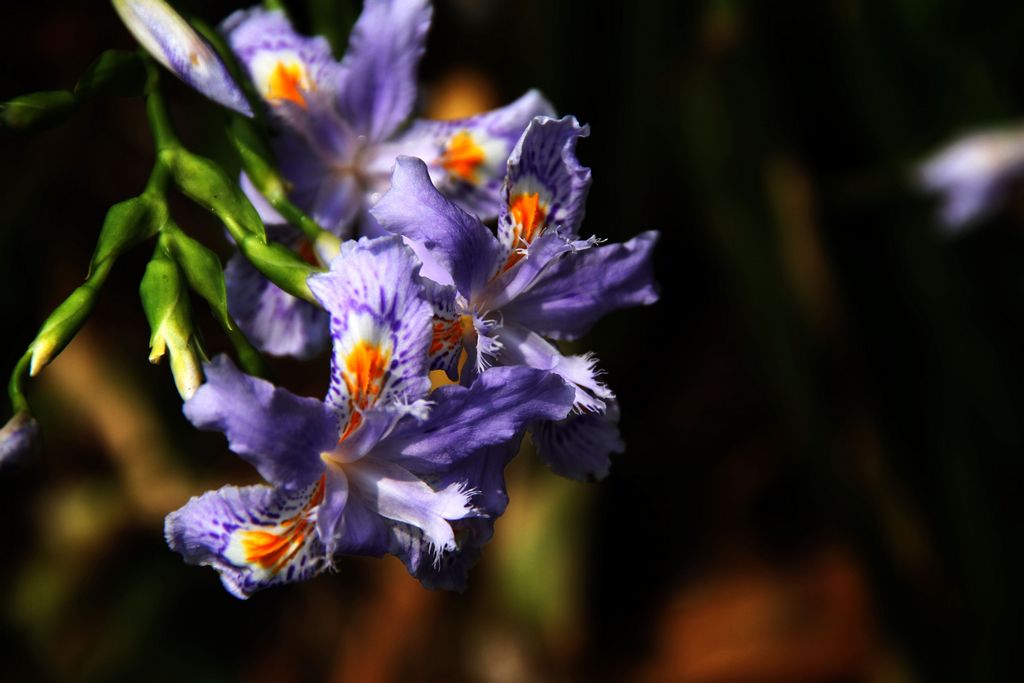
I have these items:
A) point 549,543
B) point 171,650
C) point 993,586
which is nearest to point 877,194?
point 993,586

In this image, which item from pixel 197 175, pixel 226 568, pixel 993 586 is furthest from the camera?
pixel 993 586

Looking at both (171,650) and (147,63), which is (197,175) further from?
(171,650)

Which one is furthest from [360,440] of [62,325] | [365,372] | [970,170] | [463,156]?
[970,170]

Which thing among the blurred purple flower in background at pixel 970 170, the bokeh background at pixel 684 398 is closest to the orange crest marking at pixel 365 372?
the bokeh background at pixel 684 398

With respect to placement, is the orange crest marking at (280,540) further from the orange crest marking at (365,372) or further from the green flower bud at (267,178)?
the green flower bud at (267,178)

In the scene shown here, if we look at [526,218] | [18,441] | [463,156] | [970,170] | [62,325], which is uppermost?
[970,170]

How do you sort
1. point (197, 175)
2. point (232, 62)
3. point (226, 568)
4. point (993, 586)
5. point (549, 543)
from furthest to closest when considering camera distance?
point (549, 543)
point (993, 586)
point (232, 62)
point (197, 175)
point (226, 568)

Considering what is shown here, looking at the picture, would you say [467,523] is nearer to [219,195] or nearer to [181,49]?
[219,195]
